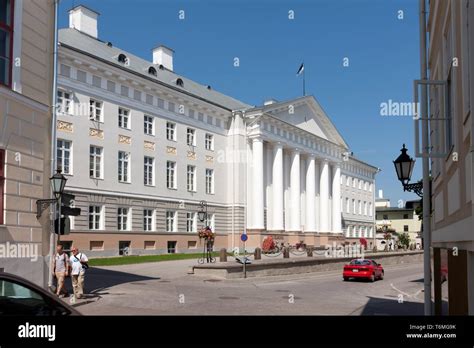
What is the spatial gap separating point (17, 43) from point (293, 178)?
51.3m

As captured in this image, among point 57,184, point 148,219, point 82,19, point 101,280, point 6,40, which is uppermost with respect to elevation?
point 82,19

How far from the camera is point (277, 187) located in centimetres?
6031

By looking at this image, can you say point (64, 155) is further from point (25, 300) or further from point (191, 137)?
point (25, 300)

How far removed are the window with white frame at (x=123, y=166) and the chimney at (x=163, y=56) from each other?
62.5 ft

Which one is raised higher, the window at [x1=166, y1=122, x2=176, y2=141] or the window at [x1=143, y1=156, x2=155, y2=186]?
the window at [x1=166, y1=122, x2=176, y2=141]

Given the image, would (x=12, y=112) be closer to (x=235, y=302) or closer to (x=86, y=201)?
(x=235, y=302)

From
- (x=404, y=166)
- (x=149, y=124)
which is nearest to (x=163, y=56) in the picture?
(x=149, y=124)

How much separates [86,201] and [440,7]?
34.0 meters

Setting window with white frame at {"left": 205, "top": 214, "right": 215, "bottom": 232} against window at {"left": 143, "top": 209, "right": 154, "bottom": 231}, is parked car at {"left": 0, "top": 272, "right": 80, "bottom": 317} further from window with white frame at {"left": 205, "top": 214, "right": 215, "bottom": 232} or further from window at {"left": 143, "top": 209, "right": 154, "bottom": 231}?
window with white frame at {"left": 205, "top": 214, "right": 215, "bottom": 232}

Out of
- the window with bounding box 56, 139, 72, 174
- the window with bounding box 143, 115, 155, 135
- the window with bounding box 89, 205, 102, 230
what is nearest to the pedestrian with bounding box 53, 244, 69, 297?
the window with bounding box 56, 139, 72, 174

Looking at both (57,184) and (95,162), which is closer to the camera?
(57,184)

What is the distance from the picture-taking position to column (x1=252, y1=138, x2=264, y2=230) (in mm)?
56188

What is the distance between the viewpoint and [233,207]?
184ft

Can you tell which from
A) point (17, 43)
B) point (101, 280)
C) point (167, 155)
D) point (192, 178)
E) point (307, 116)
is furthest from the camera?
point (307, 116)
